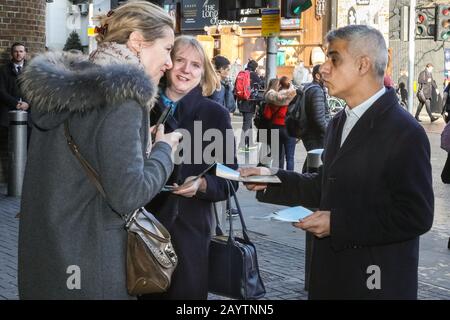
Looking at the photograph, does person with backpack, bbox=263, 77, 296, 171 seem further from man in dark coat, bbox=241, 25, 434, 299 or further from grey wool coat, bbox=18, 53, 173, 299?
grey wool coat, bbox=18, 53, 173, 299

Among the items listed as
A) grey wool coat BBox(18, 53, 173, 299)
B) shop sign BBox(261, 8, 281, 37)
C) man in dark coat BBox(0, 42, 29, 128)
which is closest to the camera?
grey wool coat BBox(18, 53, 173, 299)

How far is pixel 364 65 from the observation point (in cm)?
315

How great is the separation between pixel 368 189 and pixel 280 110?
8992mm

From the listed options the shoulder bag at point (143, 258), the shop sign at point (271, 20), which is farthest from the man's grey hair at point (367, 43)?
the shop sign at point (271, 20)

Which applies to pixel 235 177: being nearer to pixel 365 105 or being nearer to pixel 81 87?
pixel 365 105

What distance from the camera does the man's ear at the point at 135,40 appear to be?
2922 mm

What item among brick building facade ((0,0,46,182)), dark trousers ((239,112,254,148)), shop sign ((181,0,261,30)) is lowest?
dark trousers ((239,112,254,148))

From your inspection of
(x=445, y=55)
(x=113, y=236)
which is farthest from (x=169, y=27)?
(x=445, y=55)

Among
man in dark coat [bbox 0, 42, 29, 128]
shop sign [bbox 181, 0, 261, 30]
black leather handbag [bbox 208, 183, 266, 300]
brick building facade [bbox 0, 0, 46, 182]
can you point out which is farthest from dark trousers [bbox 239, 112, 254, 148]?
shop sign [bbox 181, 0, 261, 30]

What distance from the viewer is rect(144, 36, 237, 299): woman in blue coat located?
367 centimetres

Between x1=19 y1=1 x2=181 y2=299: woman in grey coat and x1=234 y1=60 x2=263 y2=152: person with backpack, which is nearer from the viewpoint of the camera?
x1=19 y1=1 x2=181 y2=299: woman in grey coat

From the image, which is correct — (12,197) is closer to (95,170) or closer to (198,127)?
(198,127)

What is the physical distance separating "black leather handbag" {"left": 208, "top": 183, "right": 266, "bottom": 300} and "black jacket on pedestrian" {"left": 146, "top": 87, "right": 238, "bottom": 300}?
1.8 inches

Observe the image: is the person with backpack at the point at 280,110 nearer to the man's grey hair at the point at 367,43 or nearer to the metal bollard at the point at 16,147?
the metal bollard at the point at 16,147
